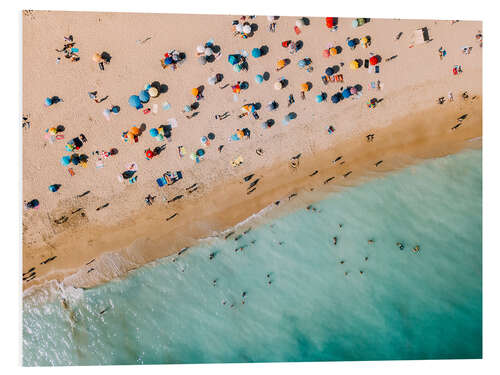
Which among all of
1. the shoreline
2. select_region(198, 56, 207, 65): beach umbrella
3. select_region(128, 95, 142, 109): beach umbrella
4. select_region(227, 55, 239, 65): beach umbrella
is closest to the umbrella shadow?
select_region(128, 95, 142, 109): beach umbrella

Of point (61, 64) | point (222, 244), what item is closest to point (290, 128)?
point (222, 244)

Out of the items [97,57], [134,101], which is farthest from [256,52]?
[97,57]

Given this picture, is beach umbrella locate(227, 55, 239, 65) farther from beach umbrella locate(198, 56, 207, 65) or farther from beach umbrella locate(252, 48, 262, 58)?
beach umbrella locate(198, 56, 207, 65)

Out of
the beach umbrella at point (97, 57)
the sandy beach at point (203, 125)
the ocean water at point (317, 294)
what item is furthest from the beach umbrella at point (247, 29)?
the ocean water at point (317, 294)

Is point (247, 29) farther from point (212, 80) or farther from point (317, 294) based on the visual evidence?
point (317, 294)

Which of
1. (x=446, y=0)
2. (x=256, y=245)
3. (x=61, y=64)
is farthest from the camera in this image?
(x=256, y=245)

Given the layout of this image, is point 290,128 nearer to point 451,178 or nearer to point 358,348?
point 451,178
